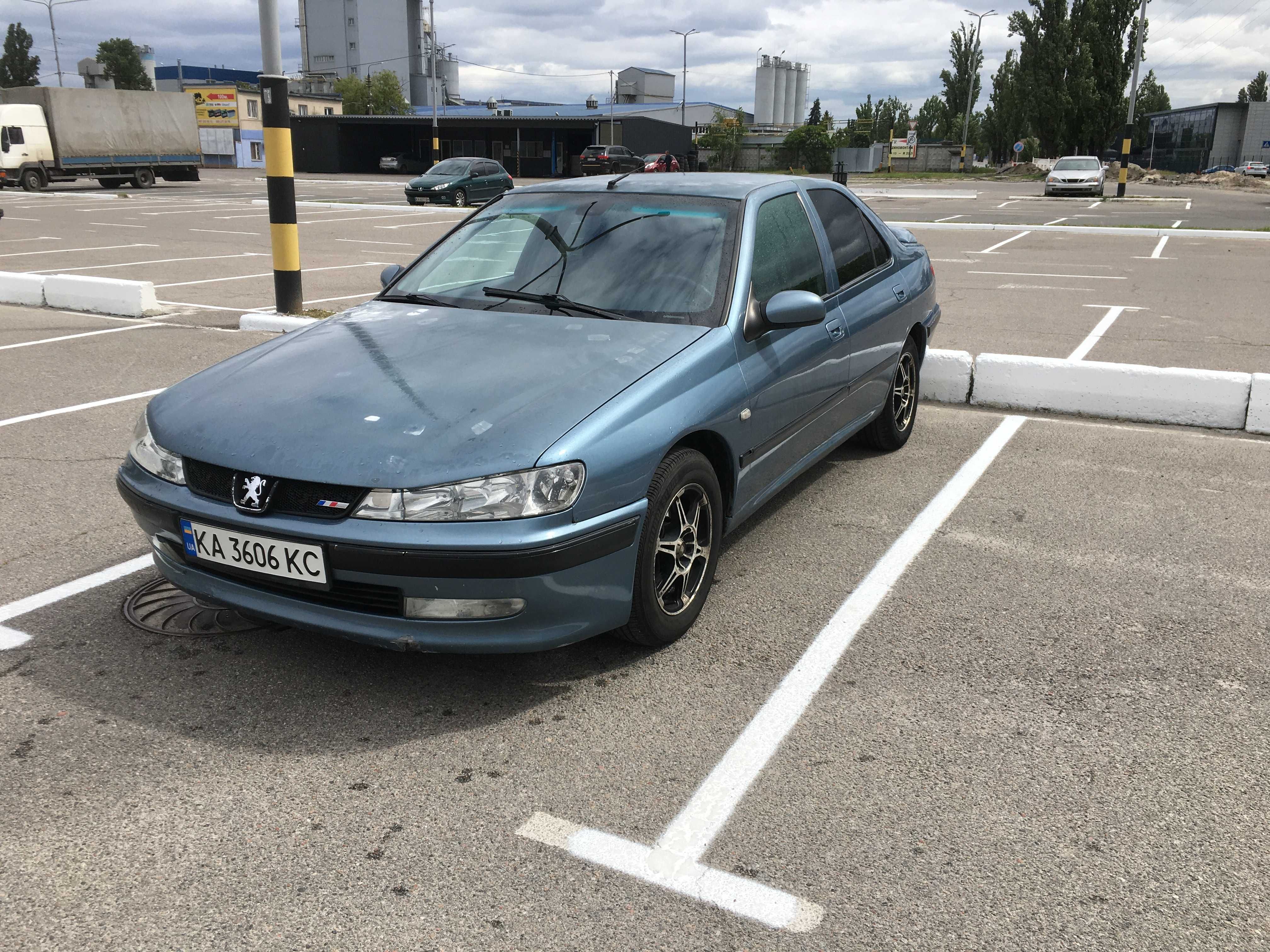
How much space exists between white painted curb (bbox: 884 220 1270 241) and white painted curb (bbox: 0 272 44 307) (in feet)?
48.0

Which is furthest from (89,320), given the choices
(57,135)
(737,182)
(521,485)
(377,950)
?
(57,135)

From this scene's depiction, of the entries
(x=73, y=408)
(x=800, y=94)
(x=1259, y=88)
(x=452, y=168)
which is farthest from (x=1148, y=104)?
(x=73, y=408)

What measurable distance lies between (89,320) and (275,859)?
9.09m

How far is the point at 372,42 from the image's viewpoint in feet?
337

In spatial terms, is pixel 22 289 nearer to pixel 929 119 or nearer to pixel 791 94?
pixel 929 119

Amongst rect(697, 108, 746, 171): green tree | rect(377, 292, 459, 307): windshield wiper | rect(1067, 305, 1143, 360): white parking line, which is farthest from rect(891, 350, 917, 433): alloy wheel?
rect(697, 108, 746, 171): green tree

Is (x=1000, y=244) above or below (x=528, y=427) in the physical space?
below

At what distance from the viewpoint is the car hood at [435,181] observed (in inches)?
1163

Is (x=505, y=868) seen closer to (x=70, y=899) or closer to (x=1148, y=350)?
(x=70, y=899)

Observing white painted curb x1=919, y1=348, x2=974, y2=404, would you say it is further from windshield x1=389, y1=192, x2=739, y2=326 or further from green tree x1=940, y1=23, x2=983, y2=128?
green tree x1=940, y1=23, x2=983, y2=128

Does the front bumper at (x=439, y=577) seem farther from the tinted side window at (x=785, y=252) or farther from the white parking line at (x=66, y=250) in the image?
the white parking line at (x=66, y=250)

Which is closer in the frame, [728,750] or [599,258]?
[728,750]

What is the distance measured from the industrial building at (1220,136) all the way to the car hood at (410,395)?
90.1 m

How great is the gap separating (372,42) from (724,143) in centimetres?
5237
